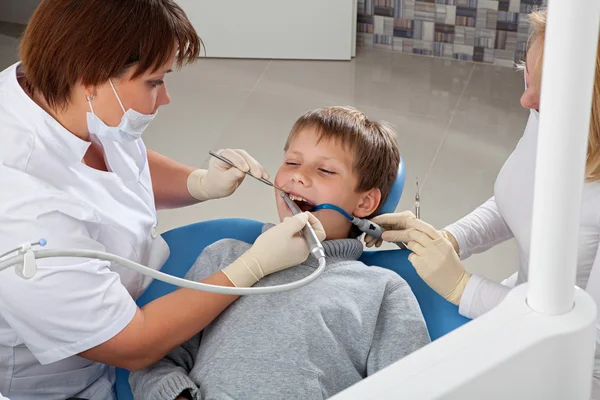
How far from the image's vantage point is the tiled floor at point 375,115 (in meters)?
3.12

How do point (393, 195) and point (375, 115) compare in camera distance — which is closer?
point (393, 195)

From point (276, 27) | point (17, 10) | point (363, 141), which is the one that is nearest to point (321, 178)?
point (363, 141)

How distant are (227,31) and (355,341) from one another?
2756mm

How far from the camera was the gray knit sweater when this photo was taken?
4.89ft

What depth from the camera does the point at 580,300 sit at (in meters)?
0.53

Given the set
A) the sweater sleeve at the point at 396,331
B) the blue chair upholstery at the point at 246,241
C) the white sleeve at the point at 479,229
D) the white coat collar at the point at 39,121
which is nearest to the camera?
the white coat collar at the point at 39,121

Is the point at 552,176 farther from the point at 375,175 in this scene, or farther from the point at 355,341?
the point at 375,175

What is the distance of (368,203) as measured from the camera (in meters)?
1.92

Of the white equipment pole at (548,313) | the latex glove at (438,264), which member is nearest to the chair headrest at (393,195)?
the latex glove at (438,264)

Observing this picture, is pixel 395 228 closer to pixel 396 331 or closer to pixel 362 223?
pixel 362 223

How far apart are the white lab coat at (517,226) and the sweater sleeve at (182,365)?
21.3 inches

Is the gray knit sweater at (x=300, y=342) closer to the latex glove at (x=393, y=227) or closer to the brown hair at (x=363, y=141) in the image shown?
the latex glove at (x=393, y=227)

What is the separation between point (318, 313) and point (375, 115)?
6.92 ft

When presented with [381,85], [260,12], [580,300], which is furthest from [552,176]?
[260,12]
